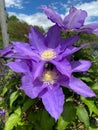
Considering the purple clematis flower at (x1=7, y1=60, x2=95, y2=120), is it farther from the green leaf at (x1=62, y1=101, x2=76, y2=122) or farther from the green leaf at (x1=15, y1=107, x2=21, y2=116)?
the green leaf at (x1=15, y1=107, x2=21, y2=116)

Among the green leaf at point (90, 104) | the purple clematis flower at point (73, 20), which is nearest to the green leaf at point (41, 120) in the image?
the green leaf at point (90, 104)

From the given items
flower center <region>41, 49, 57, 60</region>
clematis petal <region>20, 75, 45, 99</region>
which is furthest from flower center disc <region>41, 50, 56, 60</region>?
clematis petal <region>20, 75, 45, 99</region>

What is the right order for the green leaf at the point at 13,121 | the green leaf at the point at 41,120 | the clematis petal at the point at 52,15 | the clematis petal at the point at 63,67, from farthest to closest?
1. the green leaf at the point at 13,121
2. the green leaf at the point at 41,120
3. the clematis petal at the point at 52,15
4. the clematis petal at the point at 63,67

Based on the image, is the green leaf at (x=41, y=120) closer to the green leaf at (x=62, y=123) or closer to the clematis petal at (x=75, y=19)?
the green leaf at (x=62, y=123)

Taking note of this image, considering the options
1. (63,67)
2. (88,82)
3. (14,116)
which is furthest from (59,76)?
(14,116)

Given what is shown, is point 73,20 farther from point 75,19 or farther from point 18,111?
point 18,111

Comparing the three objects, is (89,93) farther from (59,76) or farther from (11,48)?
(11,48)

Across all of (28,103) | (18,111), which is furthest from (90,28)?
(18,111)
